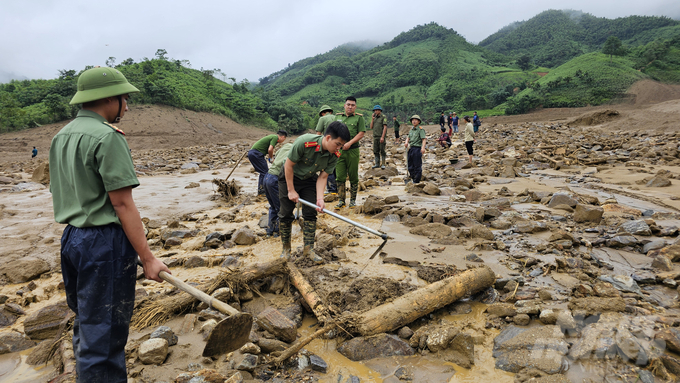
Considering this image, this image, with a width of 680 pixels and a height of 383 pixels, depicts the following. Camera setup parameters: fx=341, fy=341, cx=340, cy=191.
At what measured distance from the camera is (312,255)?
13.7 feet

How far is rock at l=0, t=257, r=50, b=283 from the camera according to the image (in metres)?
3.92

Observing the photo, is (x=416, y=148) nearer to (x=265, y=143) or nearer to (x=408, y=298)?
(x=265, y=143)

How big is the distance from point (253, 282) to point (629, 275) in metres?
3.73

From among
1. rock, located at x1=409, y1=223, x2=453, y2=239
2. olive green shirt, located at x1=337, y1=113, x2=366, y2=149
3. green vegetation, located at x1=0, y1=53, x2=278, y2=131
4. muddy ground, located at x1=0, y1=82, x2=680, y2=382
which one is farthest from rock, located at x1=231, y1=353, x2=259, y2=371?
green vegetation, located at x1=0, y1=53, x2=278, y2=131

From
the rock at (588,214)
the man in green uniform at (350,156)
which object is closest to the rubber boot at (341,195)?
the man in green uniform at (350,156)

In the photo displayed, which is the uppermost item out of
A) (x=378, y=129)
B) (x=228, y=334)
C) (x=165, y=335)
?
(x=378, y=129)

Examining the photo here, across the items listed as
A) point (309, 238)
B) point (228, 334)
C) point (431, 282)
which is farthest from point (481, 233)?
point (228, 334)

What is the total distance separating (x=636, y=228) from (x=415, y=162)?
4749mm

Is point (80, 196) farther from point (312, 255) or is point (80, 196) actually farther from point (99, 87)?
point (312, 255)

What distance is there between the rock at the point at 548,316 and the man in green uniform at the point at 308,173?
2257 mm

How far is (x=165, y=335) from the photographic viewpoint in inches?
102

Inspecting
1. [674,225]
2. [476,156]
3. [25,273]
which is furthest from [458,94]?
[25,273]

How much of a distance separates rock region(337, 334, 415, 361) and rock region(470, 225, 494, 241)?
259 centimetres

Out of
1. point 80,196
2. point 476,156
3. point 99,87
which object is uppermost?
point 99,87
